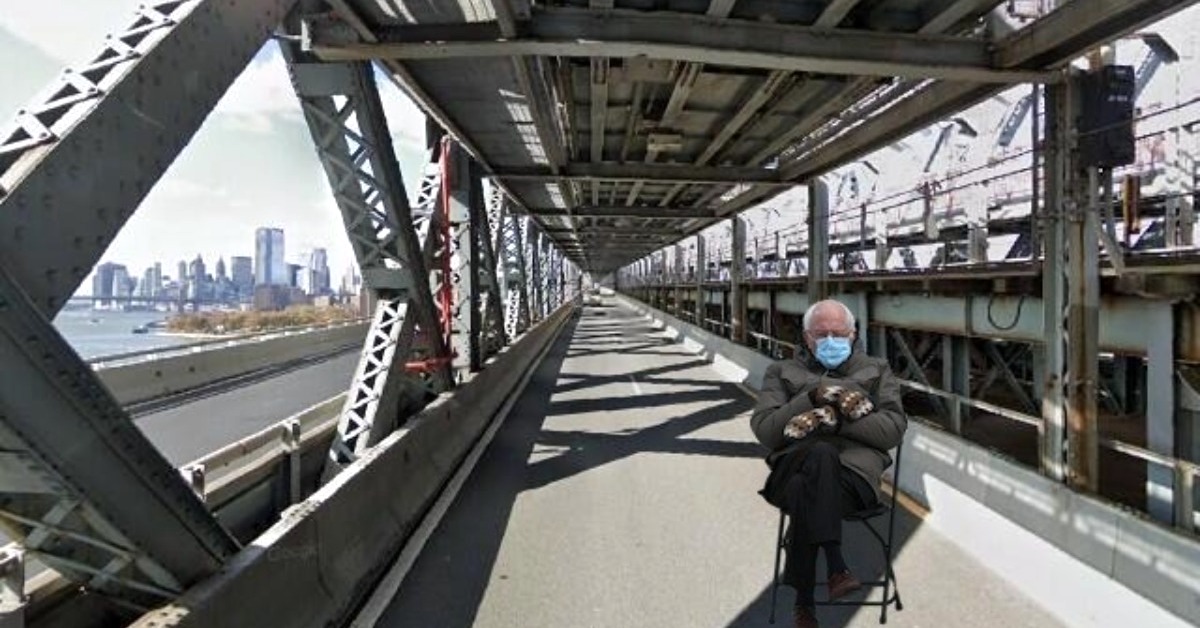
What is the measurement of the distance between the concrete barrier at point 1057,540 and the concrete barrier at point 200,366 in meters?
8.19

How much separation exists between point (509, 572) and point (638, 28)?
477 cm

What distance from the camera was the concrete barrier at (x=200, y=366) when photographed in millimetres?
14234

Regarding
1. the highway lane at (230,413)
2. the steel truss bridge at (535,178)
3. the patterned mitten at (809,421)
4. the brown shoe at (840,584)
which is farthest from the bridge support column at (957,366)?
the highway lane at (230,413)

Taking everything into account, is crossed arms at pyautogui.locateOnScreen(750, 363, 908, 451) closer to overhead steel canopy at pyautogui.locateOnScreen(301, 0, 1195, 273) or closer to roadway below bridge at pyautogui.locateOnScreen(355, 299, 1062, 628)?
roadway below bridge at pyautogui.locateOnScreen(355, 299, 1062, 628)

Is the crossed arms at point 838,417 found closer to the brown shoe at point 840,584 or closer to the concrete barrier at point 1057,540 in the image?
the brown shoe at point 840,584

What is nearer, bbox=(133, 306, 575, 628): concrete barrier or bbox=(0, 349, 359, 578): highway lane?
bbox=(133, 306, 575, 628): concrete barrier

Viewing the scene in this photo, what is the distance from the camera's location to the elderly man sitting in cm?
358

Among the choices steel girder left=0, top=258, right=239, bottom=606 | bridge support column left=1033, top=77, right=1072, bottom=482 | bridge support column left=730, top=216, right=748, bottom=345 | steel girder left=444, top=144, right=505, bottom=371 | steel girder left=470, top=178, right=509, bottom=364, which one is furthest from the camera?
bridge support column left=730, top=216, right=748, bottom=345

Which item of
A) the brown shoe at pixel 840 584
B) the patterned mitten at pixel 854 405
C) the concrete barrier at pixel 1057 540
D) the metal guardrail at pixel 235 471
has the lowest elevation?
the concrete barrier at pixel 1057 540

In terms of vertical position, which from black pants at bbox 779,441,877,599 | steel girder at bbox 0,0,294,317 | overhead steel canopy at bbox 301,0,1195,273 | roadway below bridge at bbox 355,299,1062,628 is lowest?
roadway below bridge at bbox 355,299,1062,628

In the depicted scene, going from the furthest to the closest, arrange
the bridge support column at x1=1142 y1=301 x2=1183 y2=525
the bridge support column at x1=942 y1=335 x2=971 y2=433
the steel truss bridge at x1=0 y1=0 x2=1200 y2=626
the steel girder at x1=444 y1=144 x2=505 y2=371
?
the steel girder at x1=444 y1=144 x2=505 y2=371, the bridge support column at x1=942 y1=335 x2=971 y2=433, the bridge support column at x1=1142 y1=301 x2=1183 y2=525, the steel truss bridge at x1=0 y1=0 x2=1200 y2=626

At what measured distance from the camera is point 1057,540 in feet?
18.6

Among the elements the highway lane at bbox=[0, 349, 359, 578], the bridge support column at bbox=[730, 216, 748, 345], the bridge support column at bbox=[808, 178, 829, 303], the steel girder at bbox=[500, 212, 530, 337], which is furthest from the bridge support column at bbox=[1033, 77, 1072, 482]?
the steel girder at bbox=[500, 212, 530, 337]

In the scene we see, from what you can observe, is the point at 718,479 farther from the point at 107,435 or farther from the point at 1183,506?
the point at 107,435
